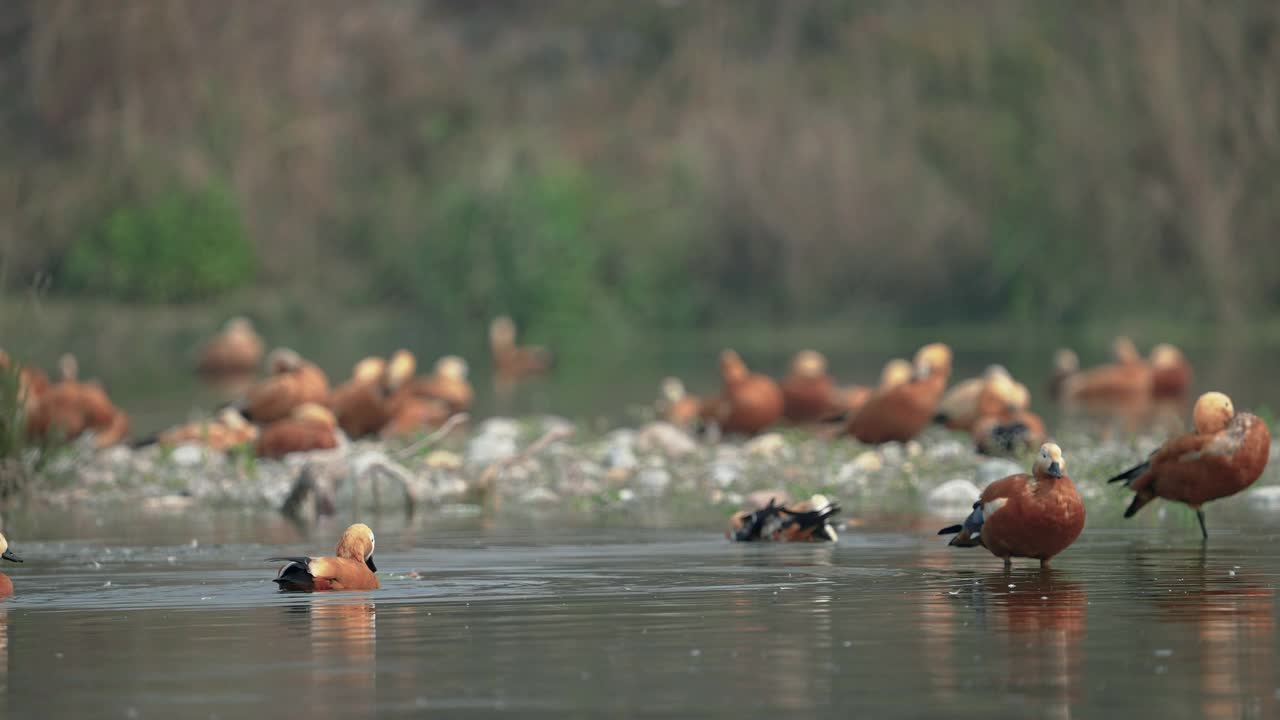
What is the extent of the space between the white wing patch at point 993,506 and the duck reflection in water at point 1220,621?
2.62 feet

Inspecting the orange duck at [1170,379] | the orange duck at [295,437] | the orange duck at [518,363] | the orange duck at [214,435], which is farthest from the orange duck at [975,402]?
Answer: the orange duck at [518,363]

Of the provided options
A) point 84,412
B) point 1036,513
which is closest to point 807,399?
point 84,412

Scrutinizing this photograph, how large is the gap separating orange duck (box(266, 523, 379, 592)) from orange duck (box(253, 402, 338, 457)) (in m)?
9.65

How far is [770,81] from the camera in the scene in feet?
283

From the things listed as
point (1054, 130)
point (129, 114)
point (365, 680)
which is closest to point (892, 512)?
point (365, 680)

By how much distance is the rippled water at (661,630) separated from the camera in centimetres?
880

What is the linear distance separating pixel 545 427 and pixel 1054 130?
37354 millimetres

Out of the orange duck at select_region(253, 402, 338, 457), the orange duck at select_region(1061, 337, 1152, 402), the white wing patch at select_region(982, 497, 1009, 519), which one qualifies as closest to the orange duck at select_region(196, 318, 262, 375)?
the orange duck at select_region(1061, 337, 1152, 402)

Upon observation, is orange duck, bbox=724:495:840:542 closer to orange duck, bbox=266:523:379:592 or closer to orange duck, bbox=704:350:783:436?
orange duck, bbox=266:523:379:592

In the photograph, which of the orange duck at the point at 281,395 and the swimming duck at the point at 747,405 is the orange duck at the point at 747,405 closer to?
the swimming duck at the point at 747,405

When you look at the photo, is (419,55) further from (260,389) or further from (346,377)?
(260,389)

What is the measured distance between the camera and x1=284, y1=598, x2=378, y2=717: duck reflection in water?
8.80 metres

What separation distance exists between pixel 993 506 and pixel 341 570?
3418 millimetres

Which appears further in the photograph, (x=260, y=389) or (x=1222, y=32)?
(x=1222, y=32)
